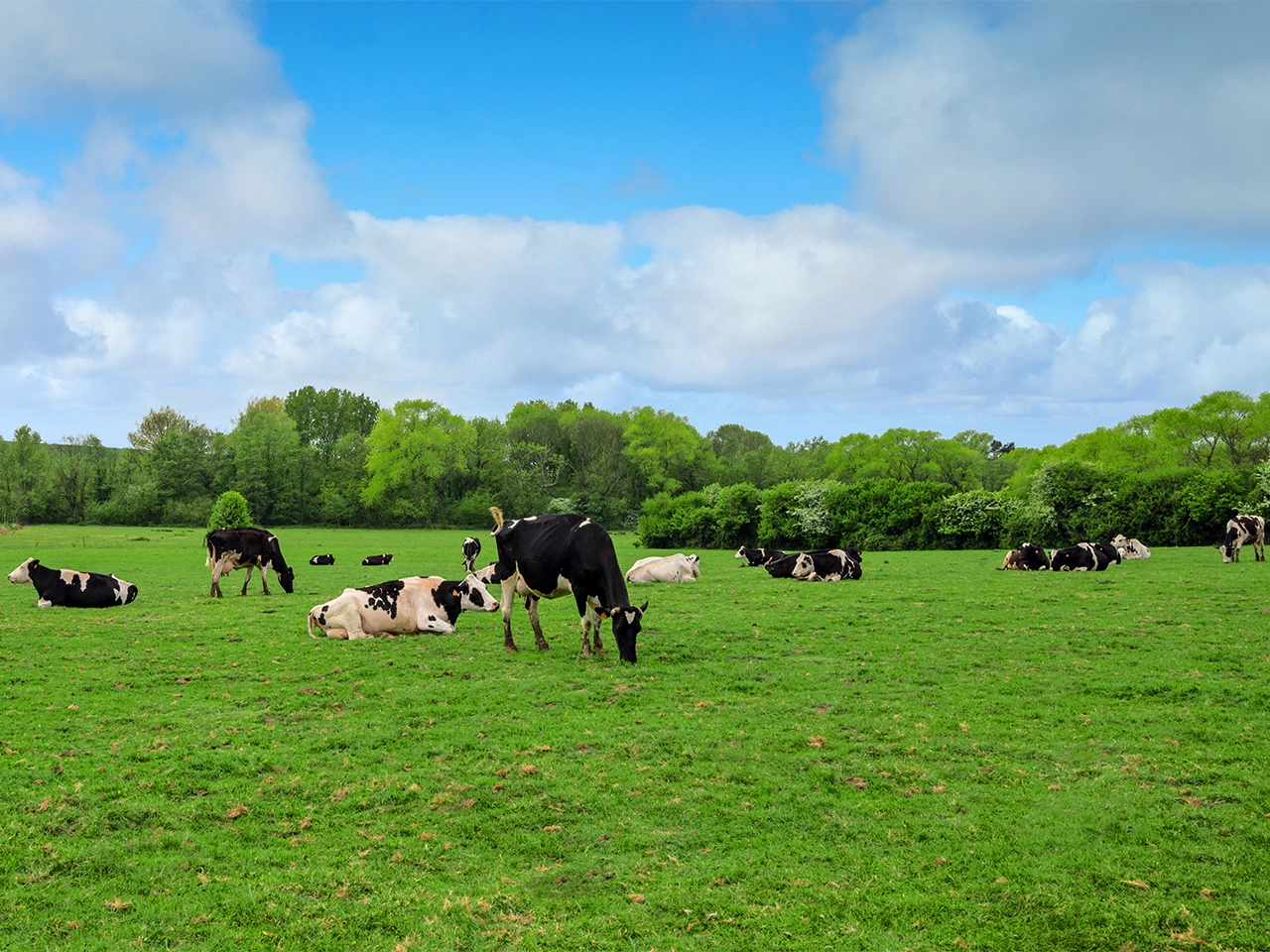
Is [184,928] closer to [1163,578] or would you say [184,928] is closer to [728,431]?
[1163,578]

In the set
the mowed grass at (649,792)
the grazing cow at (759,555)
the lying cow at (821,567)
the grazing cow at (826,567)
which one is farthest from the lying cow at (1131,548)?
the mowed grass at (649,792)

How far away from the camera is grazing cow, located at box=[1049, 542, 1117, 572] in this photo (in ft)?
82.5

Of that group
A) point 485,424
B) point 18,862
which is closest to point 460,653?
point 18,862

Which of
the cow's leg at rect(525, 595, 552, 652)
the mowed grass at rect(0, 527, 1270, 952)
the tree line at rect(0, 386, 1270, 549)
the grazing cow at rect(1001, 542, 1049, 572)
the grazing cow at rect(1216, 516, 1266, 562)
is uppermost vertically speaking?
the tree line at rect(0, 386, 1270, 549)

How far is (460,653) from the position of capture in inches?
515

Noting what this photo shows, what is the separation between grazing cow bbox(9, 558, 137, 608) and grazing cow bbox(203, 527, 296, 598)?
6.81 ft

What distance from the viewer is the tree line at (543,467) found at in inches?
1957

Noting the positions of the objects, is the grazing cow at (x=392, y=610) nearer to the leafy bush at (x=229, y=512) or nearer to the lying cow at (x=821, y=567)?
the lying cow at (x=821, y=567)

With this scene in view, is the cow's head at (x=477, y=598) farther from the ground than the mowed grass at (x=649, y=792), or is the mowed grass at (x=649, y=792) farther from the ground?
the cow's head at (x=477, y=598)

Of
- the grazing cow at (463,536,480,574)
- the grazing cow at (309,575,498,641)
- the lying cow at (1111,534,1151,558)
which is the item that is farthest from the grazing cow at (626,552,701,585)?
the lying cow at (1111,534,1151,558)

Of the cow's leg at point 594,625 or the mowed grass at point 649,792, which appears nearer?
the mowed grass at point 649,792

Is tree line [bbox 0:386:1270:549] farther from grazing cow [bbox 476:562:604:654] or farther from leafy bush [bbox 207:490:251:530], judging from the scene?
grazing cow [bbox 476:562:604:654]

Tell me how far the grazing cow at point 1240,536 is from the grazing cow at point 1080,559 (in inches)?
154

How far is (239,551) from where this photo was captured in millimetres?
21031
